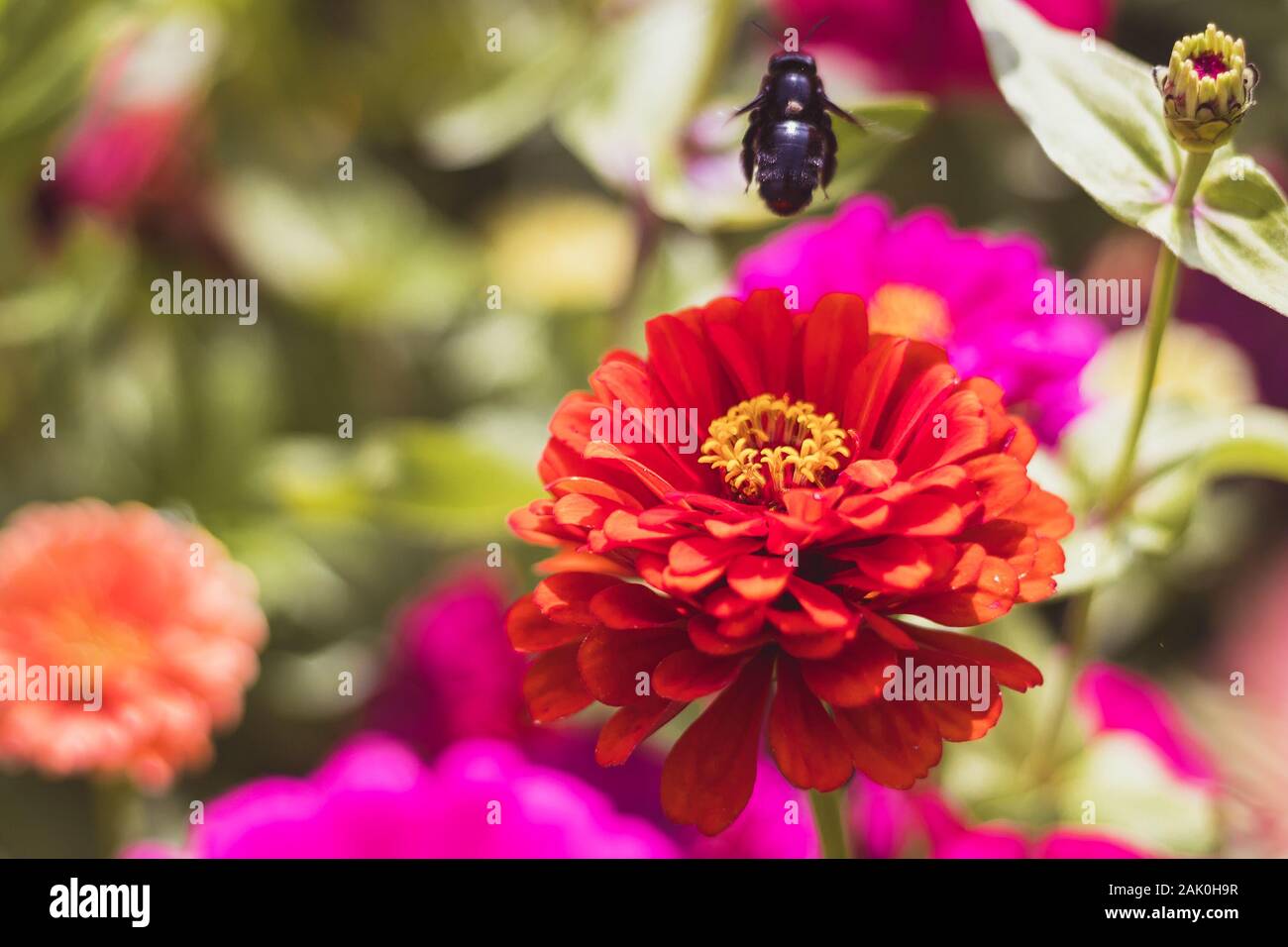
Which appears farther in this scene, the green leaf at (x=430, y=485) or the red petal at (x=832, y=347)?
the green leaf at (x=430, y=485)

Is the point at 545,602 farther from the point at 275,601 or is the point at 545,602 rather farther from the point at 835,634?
the point at 275,601

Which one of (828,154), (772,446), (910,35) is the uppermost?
(910,35)

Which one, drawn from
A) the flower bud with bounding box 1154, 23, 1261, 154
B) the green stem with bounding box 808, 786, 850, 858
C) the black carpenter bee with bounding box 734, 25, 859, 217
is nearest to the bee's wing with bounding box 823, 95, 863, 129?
the black carpenter bee with bounding box 734, 25, 859, 217

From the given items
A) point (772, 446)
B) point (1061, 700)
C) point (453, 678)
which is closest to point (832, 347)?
point (772, 446)

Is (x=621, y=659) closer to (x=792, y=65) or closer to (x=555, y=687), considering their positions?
(x=555, y=687)

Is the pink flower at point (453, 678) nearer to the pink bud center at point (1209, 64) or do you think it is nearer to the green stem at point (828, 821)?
the green stem at point (828, 821)

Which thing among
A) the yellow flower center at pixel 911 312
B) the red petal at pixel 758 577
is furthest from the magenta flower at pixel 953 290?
the red petal at pixel 758 577
